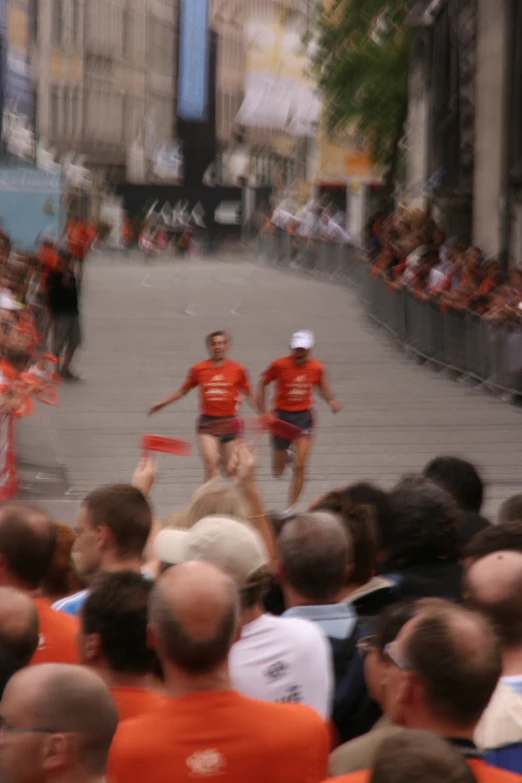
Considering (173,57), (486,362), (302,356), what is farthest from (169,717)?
(173,57)

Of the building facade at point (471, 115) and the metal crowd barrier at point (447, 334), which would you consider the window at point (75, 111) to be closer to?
the building facade at point (471, 115)

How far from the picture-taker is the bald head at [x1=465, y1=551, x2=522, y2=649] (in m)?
4.51

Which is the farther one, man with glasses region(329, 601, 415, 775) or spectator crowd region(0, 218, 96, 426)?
spectator crowd region(0, 218, 96, 426)

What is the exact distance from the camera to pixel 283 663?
4.70 metres

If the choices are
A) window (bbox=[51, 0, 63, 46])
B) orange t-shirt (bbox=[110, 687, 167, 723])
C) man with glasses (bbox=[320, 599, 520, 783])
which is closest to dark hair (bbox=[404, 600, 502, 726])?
man with glasses (bbox=[320, 599, 520, 783])

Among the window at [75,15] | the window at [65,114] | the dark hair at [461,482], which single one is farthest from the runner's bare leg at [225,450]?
the window at [75,15]

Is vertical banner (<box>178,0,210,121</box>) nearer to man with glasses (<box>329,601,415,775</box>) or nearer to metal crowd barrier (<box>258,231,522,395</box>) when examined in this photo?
metal crowd barrier (<box>258,231,522,395</box>)

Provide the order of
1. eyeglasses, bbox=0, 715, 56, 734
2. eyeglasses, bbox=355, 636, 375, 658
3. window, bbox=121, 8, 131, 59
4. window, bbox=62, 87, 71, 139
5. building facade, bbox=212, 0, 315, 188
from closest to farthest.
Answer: eyeglasses, bbox=0, 715, 56, 734
eyeglasses, bbox=355, 636, 375, 658
window, bbox=62, 87, 71, 139
window, bbox=121, 8, 131, 59
building facade, bbox=212, 0, 315, 188

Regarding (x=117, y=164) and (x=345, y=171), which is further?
(x=117, y=164)

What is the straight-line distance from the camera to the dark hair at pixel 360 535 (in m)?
5.81

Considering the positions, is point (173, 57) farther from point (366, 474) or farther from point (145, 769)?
point (145, 769)

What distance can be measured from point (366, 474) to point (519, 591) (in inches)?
458

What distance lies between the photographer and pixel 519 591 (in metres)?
4.55

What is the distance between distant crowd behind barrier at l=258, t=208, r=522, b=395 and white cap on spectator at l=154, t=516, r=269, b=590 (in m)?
14.4
